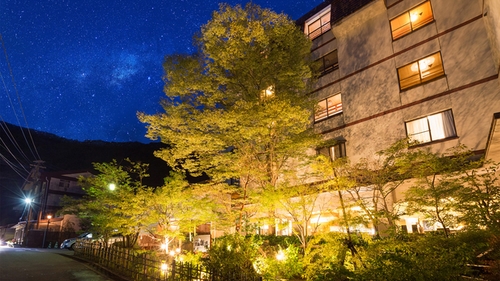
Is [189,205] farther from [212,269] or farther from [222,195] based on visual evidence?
[212,269]

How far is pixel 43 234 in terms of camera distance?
1390 inches

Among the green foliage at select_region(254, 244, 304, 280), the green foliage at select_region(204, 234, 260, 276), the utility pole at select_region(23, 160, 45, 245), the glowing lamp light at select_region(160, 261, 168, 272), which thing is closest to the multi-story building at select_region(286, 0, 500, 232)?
the green foliage at select_region(254, 244, 304, 280)

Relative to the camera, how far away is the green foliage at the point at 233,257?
816 cm

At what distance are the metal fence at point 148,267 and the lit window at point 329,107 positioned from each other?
1468cm

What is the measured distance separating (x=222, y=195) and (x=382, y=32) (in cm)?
1481

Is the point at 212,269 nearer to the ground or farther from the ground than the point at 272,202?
nearer to the ground

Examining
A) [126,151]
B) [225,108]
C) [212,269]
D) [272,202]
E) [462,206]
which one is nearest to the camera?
[212,269]

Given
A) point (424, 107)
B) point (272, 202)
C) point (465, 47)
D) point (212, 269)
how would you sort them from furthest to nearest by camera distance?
1. point (424, 107)
2. point (465, 47)
3. point (272, 202)
4. point (212, 269)

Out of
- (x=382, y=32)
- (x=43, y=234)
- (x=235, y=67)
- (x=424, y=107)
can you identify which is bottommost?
(x=43, y=234)

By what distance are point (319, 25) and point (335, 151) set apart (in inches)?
428

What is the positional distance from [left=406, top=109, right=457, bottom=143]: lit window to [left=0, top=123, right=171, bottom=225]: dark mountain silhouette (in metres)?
51.6

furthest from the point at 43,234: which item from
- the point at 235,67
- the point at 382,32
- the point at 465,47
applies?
the point at 465,47

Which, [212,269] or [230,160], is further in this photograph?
[230,160]

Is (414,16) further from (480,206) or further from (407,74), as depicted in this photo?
(480,206)
